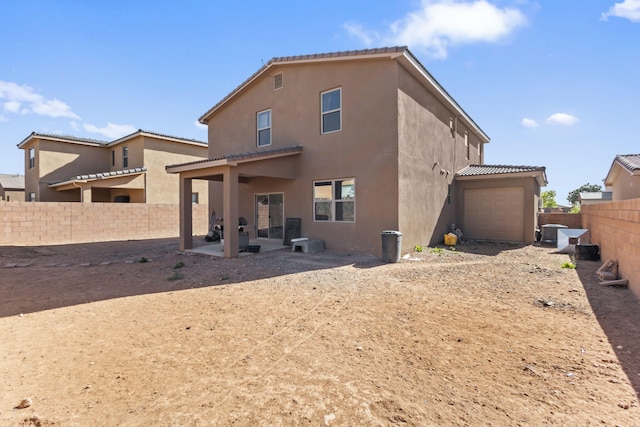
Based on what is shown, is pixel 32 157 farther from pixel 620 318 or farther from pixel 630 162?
pixel 630 162

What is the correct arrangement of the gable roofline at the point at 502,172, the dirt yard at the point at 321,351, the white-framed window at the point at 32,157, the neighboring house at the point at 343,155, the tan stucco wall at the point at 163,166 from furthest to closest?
the white-framed window at the point at 32,157 → the tan stucco wall at the point at 163,166 → the gable roofline at the point at 502,172 → the neighboring house at the point at 343,155 → the dirt yard at the point at 321,351

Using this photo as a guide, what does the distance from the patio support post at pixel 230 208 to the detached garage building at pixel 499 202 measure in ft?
36.9

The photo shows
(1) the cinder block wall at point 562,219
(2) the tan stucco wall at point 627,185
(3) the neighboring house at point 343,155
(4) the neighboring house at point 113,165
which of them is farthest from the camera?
(4) the neighboring house at point 113,165

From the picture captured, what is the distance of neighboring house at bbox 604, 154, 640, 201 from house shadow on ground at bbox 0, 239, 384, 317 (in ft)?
43.2

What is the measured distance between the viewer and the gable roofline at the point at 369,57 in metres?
10.5

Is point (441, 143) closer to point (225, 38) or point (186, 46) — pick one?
Result: point (225, 38)

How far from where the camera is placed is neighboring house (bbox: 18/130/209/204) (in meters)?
21.2

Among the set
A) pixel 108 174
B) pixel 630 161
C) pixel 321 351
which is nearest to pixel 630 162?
pixel 630 161

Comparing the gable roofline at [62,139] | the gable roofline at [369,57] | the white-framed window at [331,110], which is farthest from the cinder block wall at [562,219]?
the gable roofline at [62,139]

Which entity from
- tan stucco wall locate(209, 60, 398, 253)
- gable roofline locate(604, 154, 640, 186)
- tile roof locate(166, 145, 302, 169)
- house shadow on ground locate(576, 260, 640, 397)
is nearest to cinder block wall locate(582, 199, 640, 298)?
house shadow on ground locate(576, 260, 640, 397)

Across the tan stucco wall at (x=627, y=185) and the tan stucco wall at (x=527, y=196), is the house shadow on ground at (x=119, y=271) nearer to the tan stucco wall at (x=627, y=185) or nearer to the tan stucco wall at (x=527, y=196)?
the tan stucco wall at (x=527, y=196)

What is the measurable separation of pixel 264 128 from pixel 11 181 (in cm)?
3798

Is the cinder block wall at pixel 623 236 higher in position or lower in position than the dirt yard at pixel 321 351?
higher

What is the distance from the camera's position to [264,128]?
14500mm
